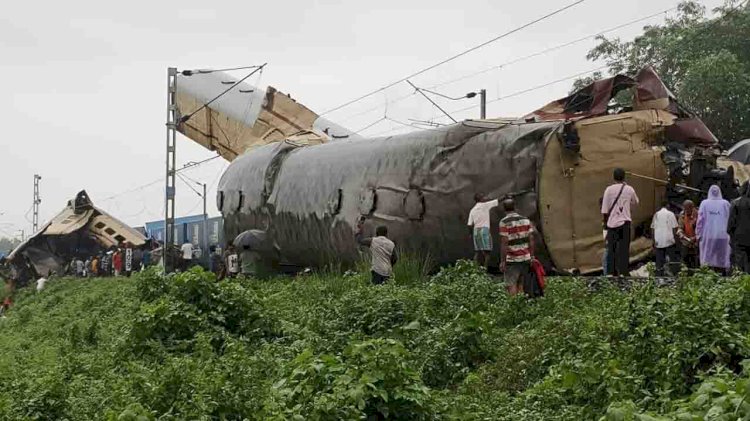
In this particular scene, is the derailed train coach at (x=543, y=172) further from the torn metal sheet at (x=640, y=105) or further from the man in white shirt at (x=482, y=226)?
the man in white shirt at (x=482, y=226)

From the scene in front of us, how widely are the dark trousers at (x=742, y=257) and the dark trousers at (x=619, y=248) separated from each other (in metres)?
1.23

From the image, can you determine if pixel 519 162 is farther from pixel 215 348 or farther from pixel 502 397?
pixel 502 397

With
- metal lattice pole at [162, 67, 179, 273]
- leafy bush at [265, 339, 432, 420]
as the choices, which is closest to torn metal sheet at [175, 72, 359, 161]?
metal lattice pole at [162, 67, 179, 273]

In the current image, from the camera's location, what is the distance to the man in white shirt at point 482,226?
12.8m

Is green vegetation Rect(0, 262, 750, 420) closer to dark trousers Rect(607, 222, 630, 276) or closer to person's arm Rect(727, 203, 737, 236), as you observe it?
dark trousers Rect(607, 222, 630, 276)

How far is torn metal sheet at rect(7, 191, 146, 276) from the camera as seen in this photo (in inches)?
1492

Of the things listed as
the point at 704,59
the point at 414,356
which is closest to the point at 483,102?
the point at 704,59

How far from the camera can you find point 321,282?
14.4 metres

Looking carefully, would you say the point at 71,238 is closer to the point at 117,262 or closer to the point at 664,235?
the point at 117,262

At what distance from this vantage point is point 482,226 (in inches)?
505

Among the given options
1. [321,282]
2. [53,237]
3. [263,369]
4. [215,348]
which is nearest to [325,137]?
[321,282]

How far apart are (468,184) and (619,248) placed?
9.04ft

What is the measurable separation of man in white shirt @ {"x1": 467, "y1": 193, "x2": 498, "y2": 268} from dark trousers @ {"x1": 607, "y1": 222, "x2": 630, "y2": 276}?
1.66 m

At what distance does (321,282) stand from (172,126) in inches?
505
